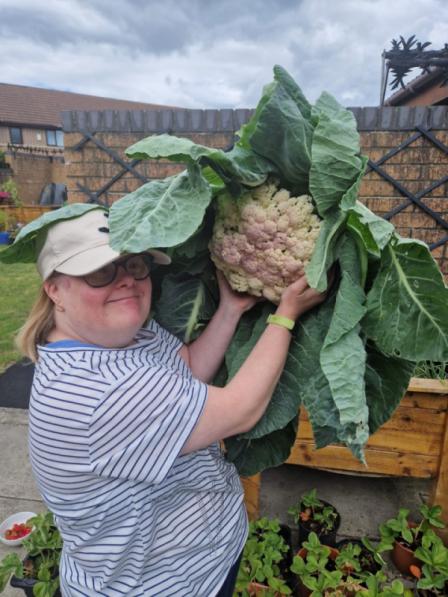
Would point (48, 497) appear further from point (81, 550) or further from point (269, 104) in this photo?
point (269, 104)

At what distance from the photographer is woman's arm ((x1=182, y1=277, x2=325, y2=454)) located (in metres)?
1.09

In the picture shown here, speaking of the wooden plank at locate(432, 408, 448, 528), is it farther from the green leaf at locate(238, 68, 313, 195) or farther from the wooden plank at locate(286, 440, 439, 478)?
the green leaf at locate(238, 68, 313, 195)

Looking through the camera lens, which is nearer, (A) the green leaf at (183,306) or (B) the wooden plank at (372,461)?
(A) the green leaf at (183,306)

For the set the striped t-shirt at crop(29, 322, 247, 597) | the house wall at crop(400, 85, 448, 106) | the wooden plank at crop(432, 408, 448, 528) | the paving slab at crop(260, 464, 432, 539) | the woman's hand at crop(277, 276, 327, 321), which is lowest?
the paving slab at crop(260, 464, 432, 539)

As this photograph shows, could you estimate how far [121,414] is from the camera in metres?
1.02

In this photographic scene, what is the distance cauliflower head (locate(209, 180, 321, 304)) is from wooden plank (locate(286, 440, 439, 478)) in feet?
5.61

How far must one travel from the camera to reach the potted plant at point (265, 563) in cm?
205

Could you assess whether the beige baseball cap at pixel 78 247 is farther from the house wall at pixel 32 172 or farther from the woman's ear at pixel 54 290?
the house wall at pixel 32 172

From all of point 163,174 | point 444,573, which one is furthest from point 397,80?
point 444,573

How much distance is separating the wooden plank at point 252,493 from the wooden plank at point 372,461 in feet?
1.07

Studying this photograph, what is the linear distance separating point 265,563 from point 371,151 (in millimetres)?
3782

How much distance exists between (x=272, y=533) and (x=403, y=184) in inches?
138

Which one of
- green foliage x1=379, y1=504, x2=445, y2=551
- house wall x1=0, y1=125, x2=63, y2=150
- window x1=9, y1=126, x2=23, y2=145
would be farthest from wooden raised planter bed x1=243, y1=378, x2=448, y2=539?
window x1=9, y1=126, x2=23, y2=145

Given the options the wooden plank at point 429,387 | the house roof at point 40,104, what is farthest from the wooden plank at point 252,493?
the house roof at point 40,104
